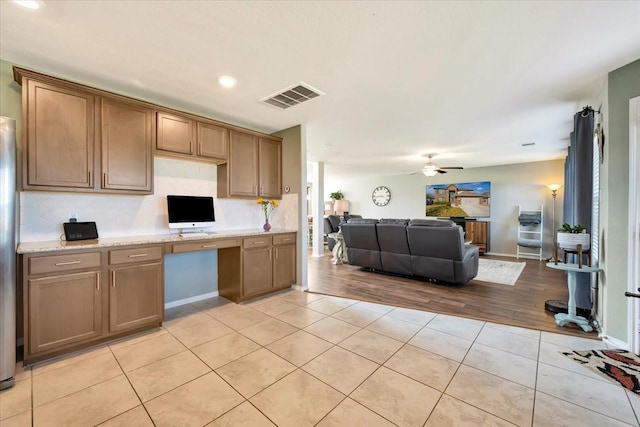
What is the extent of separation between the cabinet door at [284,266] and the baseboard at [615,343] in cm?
344

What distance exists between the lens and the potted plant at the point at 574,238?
2.71 m

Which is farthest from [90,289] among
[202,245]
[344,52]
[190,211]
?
[344,52]

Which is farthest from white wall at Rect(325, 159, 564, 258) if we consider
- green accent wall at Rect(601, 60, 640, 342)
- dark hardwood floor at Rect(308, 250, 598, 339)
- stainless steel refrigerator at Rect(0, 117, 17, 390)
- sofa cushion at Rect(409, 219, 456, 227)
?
stainless steel refrigerator at Rect(0, 117, 17, 390)

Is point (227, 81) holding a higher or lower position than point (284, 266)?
higher

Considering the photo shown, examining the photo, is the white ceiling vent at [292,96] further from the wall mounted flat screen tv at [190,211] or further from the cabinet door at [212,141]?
the wall mounted flat screen tv at [190,211]

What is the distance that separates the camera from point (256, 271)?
3600 millimetres

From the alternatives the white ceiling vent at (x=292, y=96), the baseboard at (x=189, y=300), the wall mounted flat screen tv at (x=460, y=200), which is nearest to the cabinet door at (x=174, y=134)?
the white ceiling vent at (x=292, y=96)

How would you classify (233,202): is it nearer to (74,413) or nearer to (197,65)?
(197,65)

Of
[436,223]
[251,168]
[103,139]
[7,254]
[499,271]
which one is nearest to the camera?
[7,254]

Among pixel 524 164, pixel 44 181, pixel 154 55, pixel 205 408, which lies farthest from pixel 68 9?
pixel 524 164

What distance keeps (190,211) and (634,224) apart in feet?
14.5

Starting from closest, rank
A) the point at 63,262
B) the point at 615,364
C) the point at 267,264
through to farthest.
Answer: the point at 615,364 < the point at 63,262 < the point at 267,264

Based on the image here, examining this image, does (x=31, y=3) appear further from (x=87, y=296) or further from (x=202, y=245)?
(x=202, y=245)

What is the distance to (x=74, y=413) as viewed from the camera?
5.27ft
